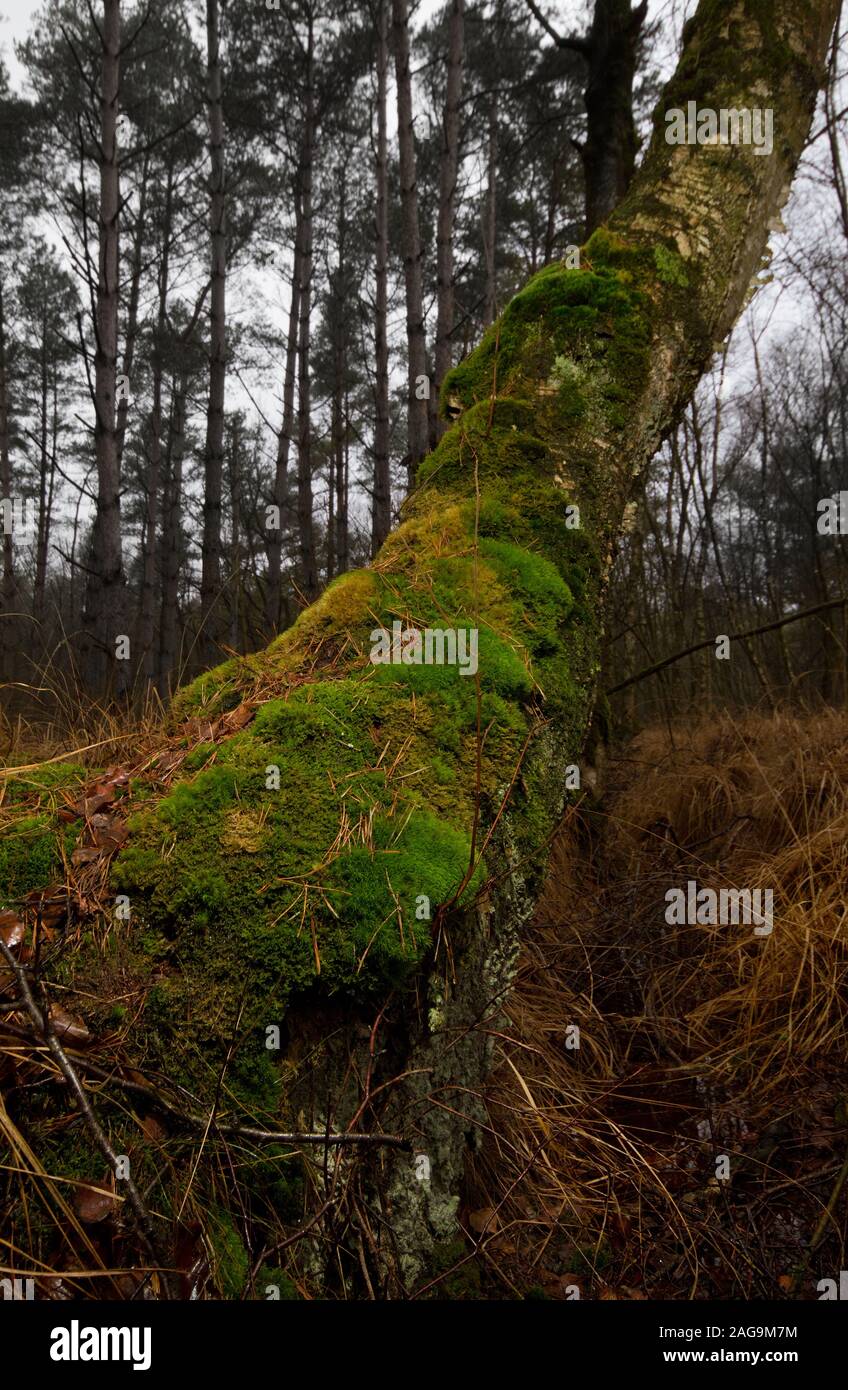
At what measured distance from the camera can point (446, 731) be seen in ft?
5.97

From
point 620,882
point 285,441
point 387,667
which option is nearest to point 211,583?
point 285,441

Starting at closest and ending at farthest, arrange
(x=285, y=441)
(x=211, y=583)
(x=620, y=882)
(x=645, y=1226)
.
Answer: (x=645, y=1226) < (x=620, y=882) < (x=211, y=583) < (x=285, y=441)

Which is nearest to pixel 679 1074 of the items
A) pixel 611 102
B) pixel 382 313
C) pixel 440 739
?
pixel 440 739

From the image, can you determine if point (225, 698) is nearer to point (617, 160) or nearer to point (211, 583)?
point (617, 160)

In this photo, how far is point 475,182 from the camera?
41.9 ft

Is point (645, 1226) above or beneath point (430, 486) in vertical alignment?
beneath

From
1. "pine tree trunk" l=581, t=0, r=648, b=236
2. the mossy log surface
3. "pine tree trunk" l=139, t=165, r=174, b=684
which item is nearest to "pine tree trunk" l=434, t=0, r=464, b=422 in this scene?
Result: "pine tree trunk" l=581, t=0, r=648, b=236

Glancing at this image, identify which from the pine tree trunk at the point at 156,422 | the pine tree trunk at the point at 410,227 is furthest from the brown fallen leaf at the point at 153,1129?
the pine tree trunk at the point at 156,422

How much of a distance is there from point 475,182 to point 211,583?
9802mm

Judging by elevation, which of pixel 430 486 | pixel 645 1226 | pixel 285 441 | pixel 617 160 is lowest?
pixel 645 1226

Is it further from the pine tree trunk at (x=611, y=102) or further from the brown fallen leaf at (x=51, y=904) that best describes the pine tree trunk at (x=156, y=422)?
the brown fallen leaf at (x=51, y=904)

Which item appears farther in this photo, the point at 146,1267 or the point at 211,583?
the point at 211,583

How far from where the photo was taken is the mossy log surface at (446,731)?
137 cm

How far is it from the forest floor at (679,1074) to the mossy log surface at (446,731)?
1.17 feet
